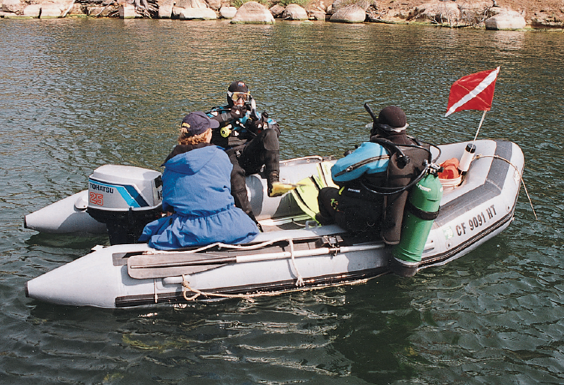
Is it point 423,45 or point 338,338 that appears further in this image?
point 423,45

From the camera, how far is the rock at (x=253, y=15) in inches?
1168

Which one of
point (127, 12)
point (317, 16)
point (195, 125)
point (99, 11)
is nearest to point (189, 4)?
point (127, 12)

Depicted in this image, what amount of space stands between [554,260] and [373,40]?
19.4 metres

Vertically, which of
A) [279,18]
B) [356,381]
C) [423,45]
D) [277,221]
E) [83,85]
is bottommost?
[356,381]

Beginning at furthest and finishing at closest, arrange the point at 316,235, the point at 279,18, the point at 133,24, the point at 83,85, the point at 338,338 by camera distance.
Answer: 1. the point at 279,18
2. the point at 133,24
3. the point at 83,85
4. the point at 316,235
5. the point at 338,338

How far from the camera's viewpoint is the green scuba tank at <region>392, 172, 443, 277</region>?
512 cm

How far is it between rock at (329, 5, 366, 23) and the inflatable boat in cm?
2696

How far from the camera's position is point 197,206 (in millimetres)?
4980

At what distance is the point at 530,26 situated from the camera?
2875 centimetres

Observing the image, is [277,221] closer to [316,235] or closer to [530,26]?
[316,235]

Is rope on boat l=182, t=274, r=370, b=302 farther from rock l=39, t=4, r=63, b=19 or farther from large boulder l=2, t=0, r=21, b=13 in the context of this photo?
large boulder l=2, t=0, r=21, b=13

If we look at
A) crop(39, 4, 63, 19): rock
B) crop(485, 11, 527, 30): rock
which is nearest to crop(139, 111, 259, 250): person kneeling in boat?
crop(485, 11, 527, 30): rock

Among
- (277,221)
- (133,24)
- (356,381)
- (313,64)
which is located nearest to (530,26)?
(313,64)

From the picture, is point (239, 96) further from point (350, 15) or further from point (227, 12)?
point (227, 12)
